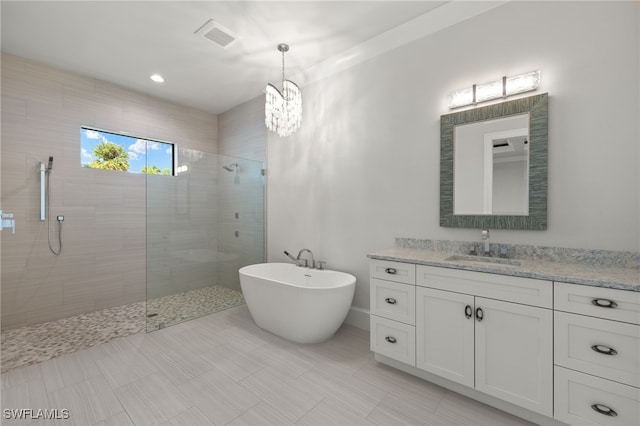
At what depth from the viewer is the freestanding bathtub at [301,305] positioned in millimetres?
2260

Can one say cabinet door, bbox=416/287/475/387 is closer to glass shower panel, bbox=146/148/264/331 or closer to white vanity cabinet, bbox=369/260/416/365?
white vanity cabinet, bbox=369/260/416/365

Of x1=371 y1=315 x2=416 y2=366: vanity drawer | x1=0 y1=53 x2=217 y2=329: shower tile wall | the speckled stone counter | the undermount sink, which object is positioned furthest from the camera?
x1=0 y1=53 x2=217 y2=329: shower tile wall

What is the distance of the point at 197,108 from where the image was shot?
4.23 meters

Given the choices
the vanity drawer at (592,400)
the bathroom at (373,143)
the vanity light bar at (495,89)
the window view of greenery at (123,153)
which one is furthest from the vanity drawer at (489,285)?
the window view of greenery at (123,153)

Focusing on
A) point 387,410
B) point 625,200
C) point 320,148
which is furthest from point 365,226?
Answer: point 625,200

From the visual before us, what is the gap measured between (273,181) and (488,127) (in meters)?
2.52

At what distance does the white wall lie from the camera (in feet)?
5.34

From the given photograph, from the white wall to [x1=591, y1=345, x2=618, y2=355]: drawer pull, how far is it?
0.69 metres

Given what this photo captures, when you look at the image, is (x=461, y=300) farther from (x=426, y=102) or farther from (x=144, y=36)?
(x=144, y=36)

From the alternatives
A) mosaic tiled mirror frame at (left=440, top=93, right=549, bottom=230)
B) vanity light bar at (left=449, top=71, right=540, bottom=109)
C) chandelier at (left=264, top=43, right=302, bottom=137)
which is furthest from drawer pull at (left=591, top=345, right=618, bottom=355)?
chandelier at (left=264, top=43, right=302, bottom=137)

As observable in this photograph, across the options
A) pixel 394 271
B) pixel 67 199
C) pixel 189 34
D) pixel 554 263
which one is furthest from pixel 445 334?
pixel 67 199

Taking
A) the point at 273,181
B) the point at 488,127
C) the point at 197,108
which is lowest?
the point at 273,181

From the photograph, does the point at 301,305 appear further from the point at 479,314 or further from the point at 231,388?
the point at 479,314

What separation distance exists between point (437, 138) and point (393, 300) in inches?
55.0
